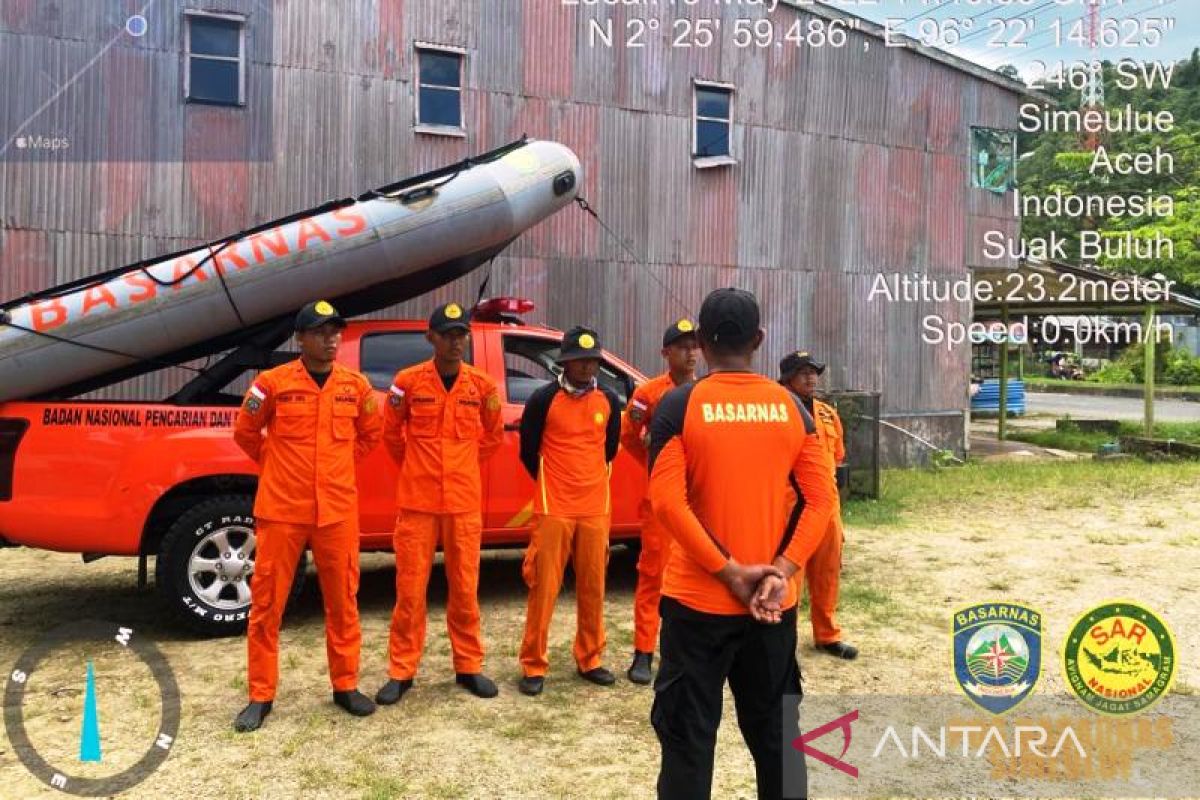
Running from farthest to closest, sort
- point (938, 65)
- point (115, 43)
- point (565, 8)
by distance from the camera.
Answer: point (938, 65) < point (565, 8) < point (115, 43)

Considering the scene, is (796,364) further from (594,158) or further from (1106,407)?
(1106,407)

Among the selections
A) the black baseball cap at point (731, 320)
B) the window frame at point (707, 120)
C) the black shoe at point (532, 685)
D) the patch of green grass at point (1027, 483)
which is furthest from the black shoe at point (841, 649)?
the window frame at point (707, 120)

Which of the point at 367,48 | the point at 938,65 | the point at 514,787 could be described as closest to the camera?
the point at 514,787

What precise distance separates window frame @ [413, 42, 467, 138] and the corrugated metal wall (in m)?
0.09

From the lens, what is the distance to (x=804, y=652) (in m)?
4.86

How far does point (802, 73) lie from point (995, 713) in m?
9.56

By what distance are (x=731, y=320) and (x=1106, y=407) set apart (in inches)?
1079

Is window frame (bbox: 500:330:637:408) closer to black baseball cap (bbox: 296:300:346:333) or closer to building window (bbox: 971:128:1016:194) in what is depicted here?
black baseball cap (bbox: 296:300:346:333)

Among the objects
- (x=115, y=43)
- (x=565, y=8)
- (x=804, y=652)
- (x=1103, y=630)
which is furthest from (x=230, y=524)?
(x=565, y=8)

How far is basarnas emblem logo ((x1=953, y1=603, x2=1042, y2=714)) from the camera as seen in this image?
421 centimetres

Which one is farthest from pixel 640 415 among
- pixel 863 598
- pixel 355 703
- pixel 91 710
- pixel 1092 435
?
pixel 1092 435

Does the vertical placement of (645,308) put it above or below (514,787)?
above

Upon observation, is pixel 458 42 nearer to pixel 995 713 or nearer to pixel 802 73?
pixel 802 73

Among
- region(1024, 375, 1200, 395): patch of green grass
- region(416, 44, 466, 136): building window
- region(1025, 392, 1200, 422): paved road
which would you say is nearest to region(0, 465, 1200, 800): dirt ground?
region(416, 44, 466, 136): building window
